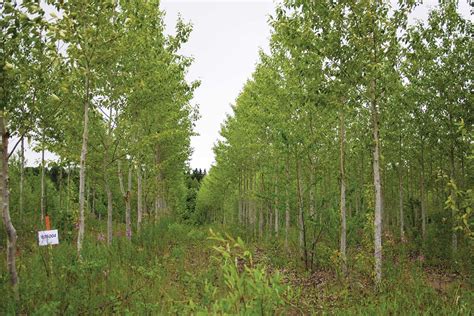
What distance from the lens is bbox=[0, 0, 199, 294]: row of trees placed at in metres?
5.56

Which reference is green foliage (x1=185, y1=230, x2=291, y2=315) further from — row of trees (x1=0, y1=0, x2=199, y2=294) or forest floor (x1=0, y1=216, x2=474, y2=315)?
row of trees (x1=0, y1=0, x2=199, y2=294)

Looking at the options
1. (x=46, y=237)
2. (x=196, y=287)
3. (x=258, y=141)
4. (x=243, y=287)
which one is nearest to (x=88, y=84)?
(x=46, y=237)

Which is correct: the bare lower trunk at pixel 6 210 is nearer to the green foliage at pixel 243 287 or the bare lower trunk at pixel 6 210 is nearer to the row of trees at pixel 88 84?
the row of trees at pixel 88 84

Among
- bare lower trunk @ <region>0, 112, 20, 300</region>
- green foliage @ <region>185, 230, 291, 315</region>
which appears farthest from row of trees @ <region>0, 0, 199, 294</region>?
green foliage @ <region>185, 230, 291, 315</region>

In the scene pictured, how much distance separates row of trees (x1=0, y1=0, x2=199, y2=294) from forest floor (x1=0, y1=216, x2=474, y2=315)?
83 cm

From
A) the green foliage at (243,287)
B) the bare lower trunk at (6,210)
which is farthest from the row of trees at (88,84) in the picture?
the green foliage at (243,287)

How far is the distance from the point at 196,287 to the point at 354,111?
5640 mm

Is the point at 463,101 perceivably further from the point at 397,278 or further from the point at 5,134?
the point at 5,134

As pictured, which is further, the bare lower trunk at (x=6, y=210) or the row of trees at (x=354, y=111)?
the row of trees at (x=354, y=111)

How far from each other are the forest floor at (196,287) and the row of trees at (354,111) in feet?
2.94

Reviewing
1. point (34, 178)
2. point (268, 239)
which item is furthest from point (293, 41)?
point (34, 178)

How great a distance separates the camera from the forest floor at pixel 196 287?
3.40 meters

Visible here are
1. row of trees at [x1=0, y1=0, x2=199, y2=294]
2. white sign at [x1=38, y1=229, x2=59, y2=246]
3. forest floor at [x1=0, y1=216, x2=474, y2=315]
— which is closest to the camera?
forest floor at [x1=0, y1=216, x2=474, y2=315]

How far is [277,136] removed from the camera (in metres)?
12.8
